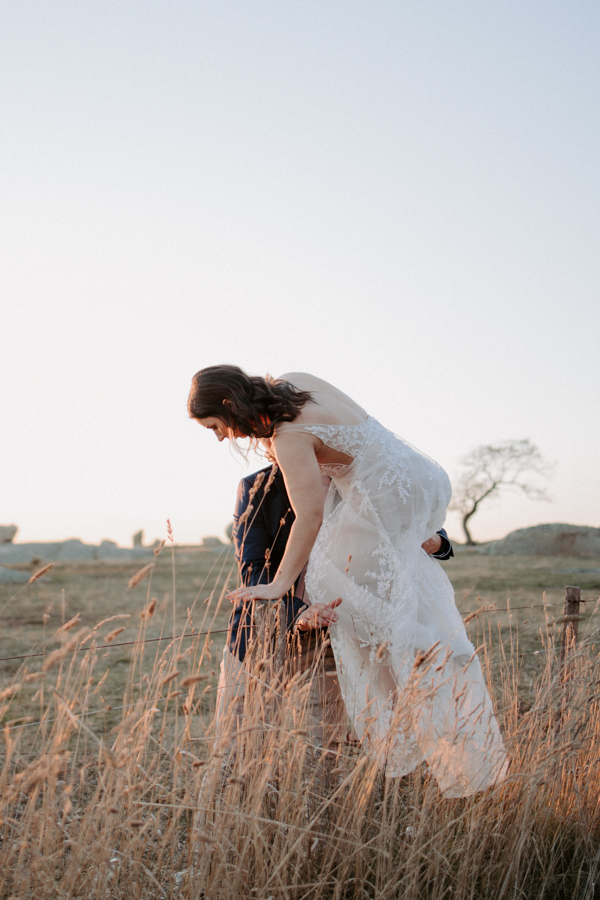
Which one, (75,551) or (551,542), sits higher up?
(551,542)

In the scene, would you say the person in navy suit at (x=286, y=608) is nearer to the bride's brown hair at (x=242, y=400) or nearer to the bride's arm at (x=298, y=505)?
the bride's arm at (x=298, y=505)

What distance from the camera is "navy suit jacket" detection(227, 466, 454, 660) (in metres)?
2.44

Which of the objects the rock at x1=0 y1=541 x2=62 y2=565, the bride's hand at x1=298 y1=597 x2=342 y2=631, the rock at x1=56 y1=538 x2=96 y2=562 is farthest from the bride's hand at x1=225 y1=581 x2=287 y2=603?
the rock at x1=56 y1=538 x2=96 y2=562

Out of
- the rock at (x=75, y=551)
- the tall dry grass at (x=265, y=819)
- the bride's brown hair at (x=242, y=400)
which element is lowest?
the rock at (x=75, y=551)

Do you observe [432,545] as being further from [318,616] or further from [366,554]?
[318,616]

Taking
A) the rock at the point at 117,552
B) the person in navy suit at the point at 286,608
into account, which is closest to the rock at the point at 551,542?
the rock at the point at 117,552

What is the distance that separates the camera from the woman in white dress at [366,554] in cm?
226

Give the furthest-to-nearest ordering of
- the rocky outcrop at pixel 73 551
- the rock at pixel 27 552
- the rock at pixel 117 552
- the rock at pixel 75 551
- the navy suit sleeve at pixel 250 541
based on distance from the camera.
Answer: the rock at pixel 117 552 < the rock at pixel 75 551 < the rocky outcrop at pixel 73 551 < the rock at pixel 27 552 < the navy suit sleeve at pixel 250 541

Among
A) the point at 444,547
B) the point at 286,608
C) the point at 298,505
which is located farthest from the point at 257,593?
the point at 444,547

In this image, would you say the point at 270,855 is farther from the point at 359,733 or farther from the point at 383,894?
the point at 359,733

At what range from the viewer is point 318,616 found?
7.32ft

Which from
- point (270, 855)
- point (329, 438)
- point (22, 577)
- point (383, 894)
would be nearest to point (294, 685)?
point (270, 855)

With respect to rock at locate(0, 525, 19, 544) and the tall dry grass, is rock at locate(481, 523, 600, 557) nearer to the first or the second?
the tall dry grass

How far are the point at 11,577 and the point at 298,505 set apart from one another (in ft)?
50.2
